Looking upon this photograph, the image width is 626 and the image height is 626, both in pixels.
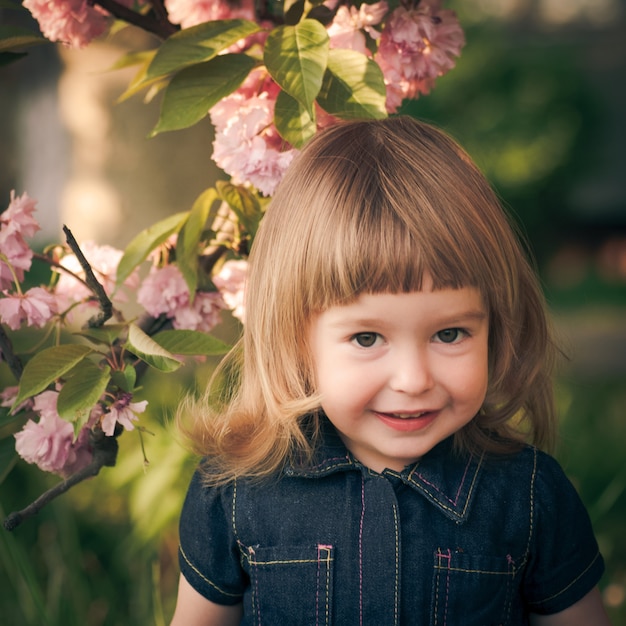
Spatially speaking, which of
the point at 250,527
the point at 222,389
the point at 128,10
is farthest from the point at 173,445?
the point at 128,10

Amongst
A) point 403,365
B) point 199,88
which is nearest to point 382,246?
point 403,365

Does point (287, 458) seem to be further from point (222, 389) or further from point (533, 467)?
point (533, 467)

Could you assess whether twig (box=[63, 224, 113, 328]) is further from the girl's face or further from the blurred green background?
the girl's face

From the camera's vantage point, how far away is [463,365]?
1161 mm

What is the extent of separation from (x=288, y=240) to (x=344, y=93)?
243mm

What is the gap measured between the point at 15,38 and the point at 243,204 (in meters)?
0.43

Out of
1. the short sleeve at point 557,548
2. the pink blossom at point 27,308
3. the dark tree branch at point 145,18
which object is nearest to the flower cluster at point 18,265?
the pink blossom at point 27,308

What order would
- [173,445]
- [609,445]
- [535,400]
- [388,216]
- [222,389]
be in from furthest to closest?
[609,445]
[173,445]
[222,389]
[535,400]
[388,216]

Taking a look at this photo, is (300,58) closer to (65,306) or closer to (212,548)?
(65,306)

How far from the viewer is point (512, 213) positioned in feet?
5.77

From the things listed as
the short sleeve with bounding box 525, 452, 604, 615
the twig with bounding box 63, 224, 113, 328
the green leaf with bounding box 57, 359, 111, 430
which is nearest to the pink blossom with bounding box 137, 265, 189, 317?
the twig with bounding box 63, 224, 113, 328

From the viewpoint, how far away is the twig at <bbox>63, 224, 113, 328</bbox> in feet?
3.87

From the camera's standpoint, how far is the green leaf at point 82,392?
1.18 m

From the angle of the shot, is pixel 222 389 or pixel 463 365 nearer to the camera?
pixel 463 365
